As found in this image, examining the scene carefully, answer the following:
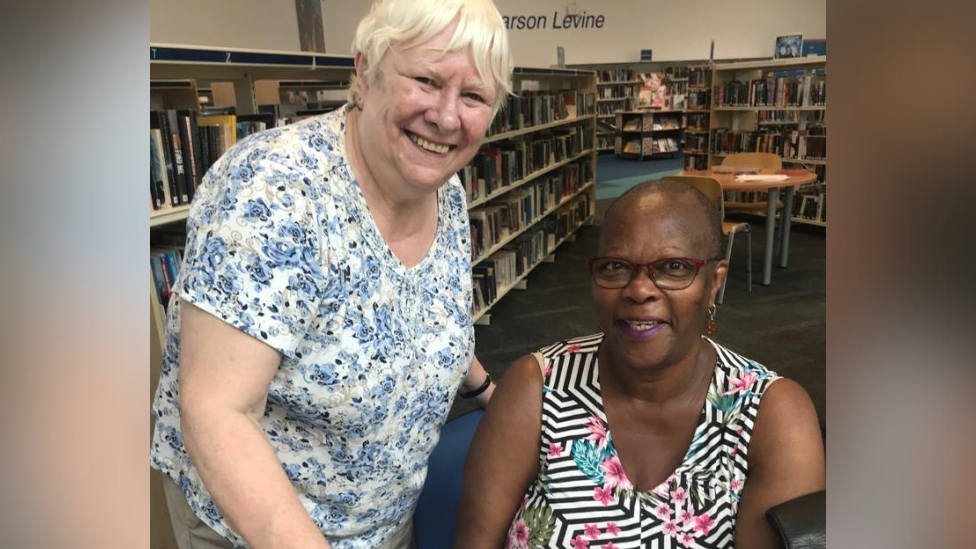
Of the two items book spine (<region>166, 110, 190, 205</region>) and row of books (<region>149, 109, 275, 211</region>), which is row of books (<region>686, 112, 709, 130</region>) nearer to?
row of books (<region>149, 109, 275, 211</region>)

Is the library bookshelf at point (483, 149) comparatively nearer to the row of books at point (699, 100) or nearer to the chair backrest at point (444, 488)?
the chair backrest at point (444, 488)

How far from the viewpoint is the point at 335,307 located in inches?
39.0

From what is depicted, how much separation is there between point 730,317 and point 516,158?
202cm

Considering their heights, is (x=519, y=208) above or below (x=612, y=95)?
below

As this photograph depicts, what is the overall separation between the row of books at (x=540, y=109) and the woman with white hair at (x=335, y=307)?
316 cm

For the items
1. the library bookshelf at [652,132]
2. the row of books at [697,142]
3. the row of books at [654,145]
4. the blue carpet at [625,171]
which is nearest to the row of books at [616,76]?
the library bookshelf at [652,132]

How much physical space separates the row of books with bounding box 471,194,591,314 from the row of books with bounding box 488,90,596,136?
0.94 metres

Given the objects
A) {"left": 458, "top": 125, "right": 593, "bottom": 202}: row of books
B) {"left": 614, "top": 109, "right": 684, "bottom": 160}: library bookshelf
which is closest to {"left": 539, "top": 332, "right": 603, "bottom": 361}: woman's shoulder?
{"left": 458, "top": 125, "right": 593, "bottom": 202}: row of books

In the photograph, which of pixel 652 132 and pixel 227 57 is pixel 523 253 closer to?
pixel 227 57

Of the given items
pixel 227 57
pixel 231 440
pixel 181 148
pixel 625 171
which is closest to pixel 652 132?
pixel 625 171

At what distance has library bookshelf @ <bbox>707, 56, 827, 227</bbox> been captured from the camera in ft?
24.0
